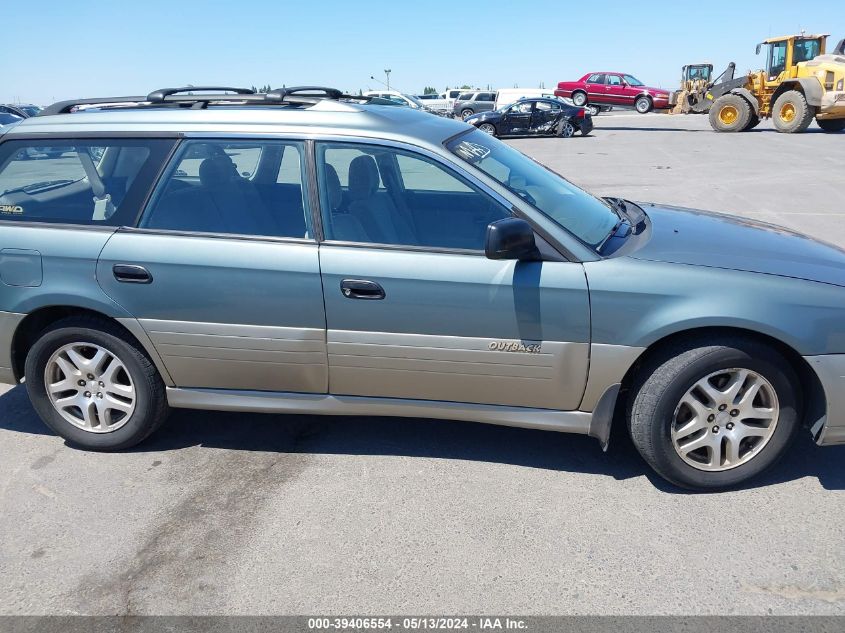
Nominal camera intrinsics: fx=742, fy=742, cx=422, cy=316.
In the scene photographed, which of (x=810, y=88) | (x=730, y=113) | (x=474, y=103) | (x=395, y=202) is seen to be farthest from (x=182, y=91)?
(x=474, y=103)

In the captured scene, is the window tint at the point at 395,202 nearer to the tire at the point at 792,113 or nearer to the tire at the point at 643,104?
the tire at the point at 792,113

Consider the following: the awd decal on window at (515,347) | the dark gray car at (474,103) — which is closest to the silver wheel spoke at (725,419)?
the awd decal on window at (515,347)

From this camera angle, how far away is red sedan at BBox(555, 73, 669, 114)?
117 ft

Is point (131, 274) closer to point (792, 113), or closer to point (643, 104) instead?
point (792, 113)

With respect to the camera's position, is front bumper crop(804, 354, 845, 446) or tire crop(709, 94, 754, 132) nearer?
front bumper crop(804, 354, 845, 446)

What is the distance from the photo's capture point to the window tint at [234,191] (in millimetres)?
3619

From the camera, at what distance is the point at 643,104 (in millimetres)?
35719

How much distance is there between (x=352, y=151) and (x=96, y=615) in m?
2.29

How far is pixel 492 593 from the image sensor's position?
2.80 meters

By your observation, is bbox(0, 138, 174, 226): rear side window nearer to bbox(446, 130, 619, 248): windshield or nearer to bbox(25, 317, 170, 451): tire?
bbox(25, 317, 170, 451): tire

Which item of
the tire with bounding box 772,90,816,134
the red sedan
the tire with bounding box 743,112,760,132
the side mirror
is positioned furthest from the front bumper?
the red sedan

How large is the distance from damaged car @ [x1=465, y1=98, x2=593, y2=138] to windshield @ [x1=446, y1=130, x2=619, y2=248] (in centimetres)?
2317

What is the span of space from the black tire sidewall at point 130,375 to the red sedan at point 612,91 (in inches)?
1365

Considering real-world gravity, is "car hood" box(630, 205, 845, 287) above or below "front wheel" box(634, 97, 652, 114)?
below
